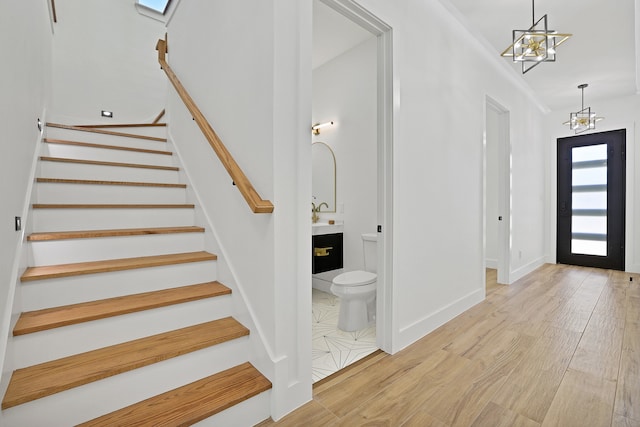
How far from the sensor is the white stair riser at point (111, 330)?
1.29m

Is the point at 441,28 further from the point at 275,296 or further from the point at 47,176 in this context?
the point at 47,176

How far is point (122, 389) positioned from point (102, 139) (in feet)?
8.45

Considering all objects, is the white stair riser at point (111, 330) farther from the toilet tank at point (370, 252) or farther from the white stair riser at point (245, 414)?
the toilet tank at point (370, 252)

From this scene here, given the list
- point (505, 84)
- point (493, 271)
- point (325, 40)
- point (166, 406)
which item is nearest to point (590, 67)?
point (505, 84)

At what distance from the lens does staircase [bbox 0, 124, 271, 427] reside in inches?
48.5

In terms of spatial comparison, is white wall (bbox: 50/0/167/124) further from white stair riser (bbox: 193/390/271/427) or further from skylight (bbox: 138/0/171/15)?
white stair riser (bbox: 193/390/271/427)

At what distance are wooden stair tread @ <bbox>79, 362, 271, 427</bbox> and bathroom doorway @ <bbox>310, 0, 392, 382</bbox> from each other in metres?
0.70

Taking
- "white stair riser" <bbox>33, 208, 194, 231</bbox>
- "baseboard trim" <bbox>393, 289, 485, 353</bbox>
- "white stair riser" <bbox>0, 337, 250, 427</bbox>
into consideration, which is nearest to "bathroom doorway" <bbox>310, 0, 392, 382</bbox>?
"baseboard trim" <bbox>393, 289, 485, 353</bbox>

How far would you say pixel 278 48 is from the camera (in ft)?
4.91

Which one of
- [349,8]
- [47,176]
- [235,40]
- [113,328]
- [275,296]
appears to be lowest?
[113,328]

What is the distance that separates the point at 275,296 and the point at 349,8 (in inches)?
71.1

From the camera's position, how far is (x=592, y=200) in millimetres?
5121

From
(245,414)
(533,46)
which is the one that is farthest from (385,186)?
(533,46)

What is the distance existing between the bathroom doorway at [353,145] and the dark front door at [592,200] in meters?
4.37
